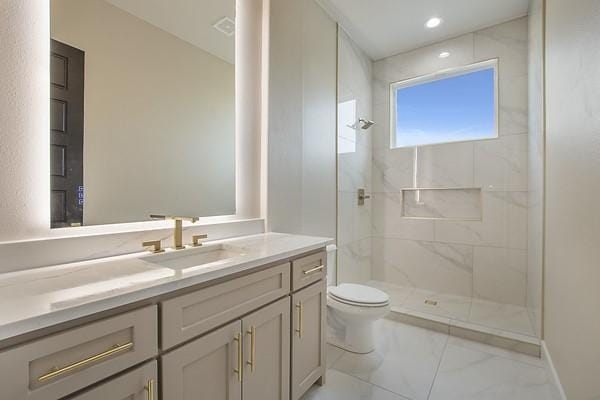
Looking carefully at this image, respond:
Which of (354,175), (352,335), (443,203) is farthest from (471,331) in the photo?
(354,175)

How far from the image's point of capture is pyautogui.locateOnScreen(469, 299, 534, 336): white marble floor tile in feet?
7.29

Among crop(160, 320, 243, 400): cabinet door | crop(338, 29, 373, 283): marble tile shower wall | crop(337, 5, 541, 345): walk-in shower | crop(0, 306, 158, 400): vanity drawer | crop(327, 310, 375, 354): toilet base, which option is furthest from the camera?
crop(338, 29, 373, 283): marble tile shower wall

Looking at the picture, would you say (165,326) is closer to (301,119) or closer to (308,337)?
(308,337)

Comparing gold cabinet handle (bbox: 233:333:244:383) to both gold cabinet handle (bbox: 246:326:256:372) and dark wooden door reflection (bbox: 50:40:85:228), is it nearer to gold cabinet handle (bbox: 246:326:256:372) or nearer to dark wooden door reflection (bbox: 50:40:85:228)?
gold cabinet handle (bbox: 246:326:256:372)

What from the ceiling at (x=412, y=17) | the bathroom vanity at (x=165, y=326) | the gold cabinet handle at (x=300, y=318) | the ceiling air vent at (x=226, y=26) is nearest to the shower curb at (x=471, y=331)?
the bathroom vanity at (x=165, y=326)

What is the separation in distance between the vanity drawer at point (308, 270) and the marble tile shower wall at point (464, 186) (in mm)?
1921

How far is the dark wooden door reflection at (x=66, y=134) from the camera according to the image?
110 centimetres

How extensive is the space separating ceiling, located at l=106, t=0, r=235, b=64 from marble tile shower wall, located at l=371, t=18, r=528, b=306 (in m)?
2.13

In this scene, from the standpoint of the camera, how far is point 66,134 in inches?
44.3

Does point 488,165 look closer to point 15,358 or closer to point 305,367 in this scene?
point 305,367

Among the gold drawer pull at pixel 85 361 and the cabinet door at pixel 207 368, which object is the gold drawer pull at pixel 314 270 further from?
the gold drawer pull at pixel 85 361

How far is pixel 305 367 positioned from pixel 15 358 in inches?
48.7

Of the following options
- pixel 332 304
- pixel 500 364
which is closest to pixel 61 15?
pixel 332 304

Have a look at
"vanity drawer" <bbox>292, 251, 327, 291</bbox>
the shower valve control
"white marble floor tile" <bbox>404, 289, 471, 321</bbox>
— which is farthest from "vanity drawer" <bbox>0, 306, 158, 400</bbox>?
the shower valve control
